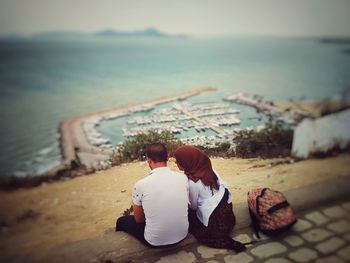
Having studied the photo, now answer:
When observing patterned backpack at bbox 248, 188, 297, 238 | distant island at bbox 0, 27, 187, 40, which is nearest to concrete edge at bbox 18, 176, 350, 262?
patterned backpack at bbox 248, 188, 297, 238

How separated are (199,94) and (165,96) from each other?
403mm

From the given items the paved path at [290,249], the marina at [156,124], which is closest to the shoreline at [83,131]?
the marina at [156,124]

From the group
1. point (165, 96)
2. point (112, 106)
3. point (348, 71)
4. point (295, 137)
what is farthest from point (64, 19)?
point (348, 71)

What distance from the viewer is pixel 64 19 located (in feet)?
11.8

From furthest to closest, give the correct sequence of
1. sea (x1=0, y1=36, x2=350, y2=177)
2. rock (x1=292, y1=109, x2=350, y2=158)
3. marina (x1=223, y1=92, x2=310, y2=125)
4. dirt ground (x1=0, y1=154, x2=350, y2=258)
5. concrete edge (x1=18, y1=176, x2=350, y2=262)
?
rock (x1=292, y1=109, x2=350, y2=158)
marina (x1=223, y1=92, x2=310, y2=125)
sea (x1=0, y1=36, x2=350, y2=177)
dirt ground (x1=0, y1=154, x2=350, y2=258)
concrete edge (x1=18, y1=176, x2=350, y2=262)

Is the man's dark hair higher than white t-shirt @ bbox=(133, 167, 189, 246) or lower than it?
higher

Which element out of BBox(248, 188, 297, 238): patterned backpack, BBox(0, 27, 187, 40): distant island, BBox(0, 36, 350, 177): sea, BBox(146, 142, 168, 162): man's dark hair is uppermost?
BBox(0, 27, 187, 40): distant island

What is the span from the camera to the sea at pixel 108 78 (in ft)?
11.6

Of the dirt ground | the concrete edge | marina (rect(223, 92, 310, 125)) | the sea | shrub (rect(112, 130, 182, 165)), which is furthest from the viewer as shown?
marina (rect(223, 92, 310, 125))

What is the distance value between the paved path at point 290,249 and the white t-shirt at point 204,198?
292 millimetres

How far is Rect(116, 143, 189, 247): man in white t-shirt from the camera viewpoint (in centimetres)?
294

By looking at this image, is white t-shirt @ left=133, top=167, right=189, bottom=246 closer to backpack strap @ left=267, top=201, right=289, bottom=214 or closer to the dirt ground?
the dirt ground

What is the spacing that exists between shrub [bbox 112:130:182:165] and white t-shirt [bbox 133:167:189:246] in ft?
2.23

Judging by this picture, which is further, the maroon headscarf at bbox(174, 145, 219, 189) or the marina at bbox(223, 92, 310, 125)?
the marina at bbox(223, 92, 310, 125)
